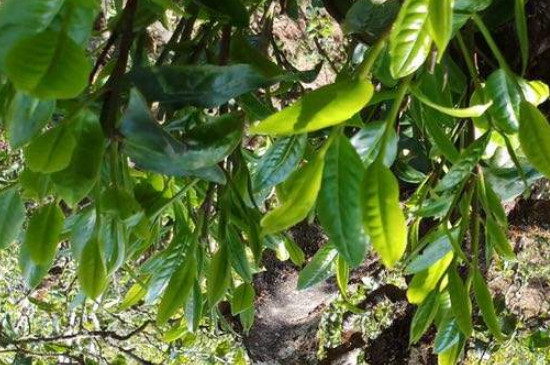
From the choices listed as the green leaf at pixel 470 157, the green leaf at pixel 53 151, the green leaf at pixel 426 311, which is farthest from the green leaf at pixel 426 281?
the green leaf at pixel 53 151

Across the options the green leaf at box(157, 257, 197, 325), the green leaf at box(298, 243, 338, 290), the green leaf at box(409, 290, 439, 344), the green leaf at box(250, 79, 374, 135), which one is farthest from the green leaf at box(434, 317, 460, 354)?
the green leaf at box(250, 79, 374, 135)

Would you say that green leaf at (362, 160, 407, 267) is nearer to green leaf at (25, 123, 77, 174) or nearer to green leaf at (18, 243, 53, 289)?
green leaf at (25, 123, 77, 174)

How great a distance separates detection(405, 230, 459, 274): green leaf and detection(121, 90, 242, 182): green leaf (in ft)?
0.72

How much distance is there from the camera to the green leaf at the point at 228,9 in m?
0.47

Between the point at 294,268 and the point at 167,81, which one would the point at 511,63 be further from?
the point at 294,268

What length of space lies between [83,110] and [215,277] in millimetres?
218

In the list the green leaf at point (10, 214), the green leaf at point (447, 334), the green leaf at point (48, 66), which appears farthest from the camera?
the green leaf at point (447, 334)

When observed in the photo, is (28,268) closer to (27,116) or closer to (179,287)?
(179,287)

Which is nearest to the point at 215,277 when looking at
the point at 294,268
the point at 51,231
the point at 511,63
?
the point at 51,231

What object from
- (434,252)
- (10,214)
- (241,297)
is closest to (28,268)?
(10,214)

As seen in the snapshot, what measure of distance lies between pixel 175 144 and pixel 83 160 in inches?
1.8

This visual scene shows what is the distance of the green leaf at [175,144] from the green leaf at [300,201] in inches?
1.9

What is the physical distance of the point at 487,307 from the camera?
512 mm

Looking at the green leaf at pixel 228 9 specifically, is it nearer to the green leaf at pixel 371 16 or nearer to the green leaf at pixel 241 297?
the green leaf at pixel 371 16
